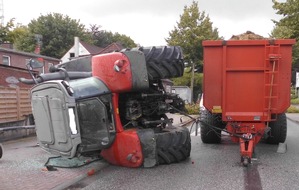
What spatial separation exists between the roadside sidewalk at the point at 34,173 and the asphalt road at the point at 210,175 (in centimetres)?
24

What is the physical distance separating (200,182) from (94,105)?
7.61ft

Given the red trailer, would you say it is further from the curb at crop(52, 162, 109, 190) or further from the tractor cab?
the curb at crop(52, 162, 109, 190)

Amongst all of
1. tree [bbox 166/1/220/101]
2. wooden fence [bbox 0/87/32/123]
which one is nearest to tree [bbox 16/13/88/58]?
tree [bbox 166/1/220/101]

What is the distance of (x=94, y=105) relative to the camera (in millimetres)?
7453

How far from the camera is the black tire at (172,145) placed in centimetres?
797

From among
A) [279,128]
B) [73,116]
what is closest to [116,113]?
[73,116]

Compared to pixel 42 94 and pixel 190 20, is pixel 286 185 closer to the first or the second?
pixel 42 94

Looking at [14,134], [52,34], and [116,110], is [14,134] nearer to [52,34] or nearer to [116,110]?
[116,110]

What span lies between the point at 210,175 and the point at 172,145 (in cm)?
109

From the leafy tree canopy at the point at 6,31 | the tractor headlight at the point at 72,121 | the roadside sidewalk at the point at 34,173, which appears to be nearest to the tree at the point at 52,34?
the leafy tree canopy at the point at 6,31

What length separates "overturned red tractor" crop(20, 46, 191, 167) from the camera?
7.11m

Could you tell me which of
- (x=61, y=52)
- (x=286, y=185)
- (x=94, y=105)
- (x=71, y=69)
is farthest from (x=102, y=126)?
(x=61, y=52)

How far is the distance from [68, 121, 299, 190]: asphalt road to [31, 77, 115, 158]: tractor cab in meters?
0.68

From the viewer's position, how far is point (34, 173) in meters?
7.62
